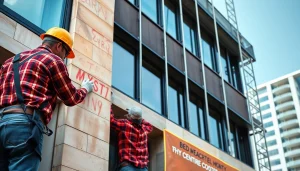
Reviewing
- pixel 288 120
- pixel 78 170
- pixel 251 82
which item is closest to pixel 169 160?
pixel 78 170

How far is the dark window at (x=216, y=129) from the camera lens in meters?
15.6

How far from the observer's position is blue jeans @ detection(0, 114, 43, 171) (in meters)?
4.73

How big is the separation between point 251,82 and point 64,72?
593 inches

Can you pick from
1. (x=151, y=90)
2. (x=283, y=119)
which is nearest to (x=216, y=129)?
(x=151, y=90)

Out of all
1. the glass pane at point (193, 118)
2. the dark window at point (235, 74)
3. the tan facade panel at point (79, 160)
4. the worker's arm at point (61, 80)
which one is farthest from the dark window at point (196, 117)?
the worker's arm at point (61, 80)

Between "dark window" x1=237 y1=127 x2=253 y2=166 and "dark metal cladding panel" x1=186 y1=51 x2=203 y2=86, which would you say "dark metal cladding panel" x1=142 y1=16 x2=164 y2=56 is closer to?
"dark metal cladding panel" x1=186 y1=51 x2=203 y2=86

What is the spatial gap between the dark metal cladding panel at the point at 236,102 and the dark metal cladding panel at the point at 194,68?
208 centimetres

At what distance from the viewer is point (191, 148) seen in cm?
1217

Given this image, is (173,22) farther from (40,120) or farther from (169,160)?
(40,120)

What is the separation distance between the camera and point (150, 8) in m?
14.6

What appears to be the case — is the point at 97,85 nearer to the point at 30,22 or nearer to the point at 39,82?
the point at 30,22

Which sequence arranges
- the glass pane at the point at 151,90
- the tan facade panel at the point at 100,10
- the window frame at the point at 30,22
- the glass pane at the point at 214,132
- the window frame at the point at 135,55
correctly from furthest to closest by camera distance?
the glass pane at the point at 214,132, the glass pane at the point at 151,90, the window frame at the point at 135,55, the tan facade panel at the point at 100,10, the window frame at the point at 30,22

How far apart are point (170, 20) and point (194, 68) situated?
82.6 inches

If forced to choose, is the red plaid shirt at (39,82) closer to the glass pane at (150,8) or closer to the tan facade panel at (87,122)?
the tan facade panel at (87,122)
